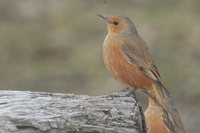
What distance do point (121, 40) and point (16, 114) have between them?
2.92 meters

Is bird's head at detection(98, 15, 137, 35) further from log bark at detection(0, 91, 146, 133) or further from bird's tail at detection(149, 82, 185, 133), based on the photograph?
log bark at detection(0, 91, 146, 133)

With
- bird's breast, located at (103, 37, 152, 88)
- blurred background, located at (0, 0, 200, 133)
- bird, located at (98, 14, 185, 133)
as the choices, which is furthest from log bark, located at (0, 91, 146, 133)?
blurred background, located at (0, 0, 200, 133)

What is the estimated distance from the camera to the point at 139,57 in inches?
433

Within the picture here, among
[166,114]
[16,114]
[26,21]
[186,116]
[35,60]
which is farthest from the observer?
[26,21]

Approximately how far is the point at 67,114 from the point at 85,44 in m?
7.44

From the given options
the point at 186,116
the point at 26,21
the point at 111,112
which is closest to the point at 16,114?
the point at 111,112

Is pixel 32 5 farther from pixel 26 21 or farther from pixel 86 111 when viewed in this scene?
pixel 86 111

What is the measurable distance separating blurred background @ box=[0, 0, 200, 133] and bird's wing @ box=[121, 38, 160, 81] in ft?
8.91

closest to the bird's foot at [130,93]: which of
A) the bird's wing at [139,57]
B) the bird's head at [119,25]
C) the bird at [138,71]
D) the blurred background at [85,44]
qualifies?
the bird at [138,71]

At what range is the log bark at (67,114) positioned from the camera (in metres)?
8.40

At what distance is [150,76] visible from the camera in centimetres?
1070

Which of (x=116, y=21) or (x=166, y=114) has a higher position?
(x=116, y=21)

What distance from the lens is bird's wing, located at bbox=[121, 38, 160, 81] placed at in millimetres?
10773

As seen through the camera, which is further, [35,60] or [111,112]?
[35,60]
